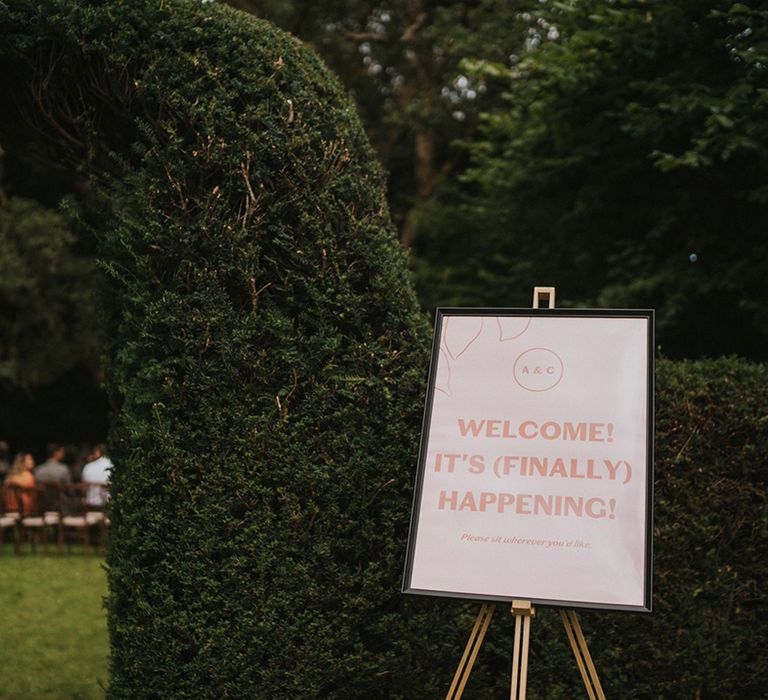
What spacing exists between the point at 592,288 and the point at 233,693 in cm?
736

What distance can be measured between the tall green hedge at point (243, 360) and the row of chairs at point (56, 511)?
9445 millimetres

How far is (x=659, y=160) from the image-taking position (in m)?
8.19

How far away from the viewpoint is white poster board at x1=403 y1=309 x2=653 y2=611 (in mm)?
3988

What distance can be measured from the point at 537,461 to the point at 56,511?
37.6 feet

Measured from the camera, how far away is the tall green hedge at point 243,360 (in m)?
4.57

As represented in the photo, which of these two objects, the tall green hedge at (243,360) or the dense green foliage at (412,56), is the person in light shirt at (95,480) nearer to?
the dense green foliage at (412,56)

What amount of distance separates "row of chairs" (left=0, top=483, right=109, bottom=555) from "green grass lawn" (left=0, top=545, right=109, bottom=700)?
1.96 feet

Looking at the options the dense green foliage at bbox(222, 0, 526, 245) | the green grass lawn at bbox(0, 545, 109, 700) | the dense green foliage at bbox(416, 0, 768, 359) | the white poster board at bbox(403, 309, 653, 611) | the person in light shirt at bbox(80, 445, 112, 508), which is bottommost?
the green grass lawn at bbox(0, 545, 109, 700)

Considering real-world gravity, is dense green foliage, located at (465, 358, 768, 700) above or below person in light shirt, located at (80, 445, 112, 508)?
below

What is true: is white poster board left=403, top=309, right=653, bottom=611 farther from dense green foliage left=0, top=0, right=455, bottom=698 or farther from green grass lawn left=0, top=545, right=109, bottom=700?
green grass lawn left=0, top=545, right=109, bottom=700

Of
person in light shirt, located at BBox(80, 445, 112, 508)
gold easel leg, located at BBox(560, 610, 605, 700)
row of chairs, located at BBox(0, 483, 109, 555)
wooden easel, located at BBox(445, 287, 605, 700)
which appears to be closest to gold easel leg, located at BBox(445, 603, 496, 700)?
wooden easel, located at BBox(445, 287, 605, 700)

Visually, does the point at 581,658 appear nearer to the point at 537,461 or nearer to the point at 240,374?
the point at 537,461

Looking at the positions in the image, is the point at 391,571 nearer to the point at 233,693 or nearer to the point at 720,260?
the point at 233,693

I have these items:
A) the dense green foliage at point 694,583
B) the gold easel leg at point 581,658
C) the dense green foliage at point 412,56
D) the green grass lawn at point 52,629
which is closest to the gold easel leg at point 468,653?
the gold easel leg at point 581,658
